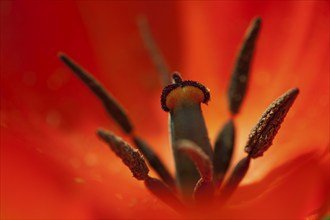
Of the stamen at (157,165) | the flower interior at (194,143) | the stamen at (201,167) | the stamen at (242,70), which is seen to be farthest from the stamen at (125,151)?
the stamen at (242,70)

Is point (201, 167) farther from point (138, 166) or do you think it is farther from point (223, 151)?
point (223, 151)

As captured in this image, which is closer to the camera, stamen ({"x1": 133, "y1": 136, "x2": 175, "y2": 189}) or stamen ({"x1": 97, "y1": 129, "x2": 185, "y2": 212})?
stamen ({"x1": 97, "y1": 129, "x2": 185, "y2": 212})

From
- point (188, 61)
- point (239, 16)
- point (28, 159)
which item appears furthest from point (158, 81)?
point (28, 159)

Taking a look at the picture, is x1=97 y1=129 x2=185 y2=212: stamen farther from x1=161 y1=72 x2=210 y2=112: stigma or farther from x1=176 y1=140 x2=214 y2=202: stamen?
x1=161 y1=72 x2=210 y2=112: stigma

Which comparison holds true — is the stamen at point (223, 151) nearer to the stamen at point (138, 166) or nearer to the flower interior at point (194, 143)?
the flower interior at point (194, 143)

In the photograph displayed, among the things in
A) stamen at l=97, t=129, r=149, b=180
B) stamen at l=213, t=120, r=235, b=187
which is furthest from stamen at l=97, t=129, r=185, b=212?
stamen at l=213, t=120, r=235, b=187

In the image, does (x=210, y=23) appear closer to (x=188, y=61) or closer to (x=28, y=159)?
(x=188, y=61)
